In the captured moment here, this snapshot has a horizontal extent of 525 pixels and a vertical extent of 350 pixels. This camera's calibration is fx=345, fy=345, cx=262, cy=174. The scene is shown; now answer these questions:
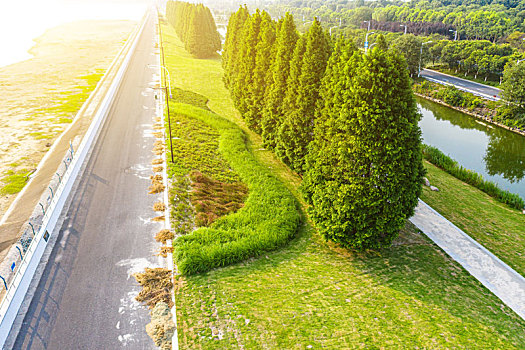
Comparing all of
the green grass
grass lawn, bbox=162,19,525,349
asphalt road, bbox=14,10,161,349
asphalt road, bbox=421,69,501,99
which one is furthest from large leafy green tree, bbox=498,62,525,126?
the green grass

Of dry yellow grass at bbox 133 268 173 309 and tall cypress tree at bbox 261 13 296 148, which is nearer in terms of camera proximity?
dry yellow grass at bbox 133 268 173 309

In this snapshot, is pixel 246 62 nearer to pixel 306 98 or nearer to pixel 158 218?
pixel 306 98

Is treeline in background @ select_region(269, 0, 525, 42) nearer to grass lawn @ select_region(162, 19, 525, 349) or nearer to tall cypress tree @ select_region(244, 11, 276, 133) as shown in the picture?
tall cypress tree @ select_region(244, 11, 276, 133)

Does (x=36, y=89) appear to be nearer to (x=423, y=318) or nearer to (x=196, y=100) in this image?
(x=196, y=100)

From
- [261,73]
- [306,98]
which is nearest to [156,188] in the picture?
[306,98]

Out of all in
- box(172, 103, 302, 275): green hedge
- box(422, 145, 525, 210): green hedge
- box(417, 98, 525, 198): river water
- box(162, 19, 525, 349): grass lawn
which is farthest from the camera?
box(417, 98, 525, 198): river water

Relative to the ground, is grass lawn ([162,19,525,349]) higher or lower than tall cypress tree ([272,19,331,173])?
lower

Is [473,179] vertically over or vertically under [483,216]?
over
